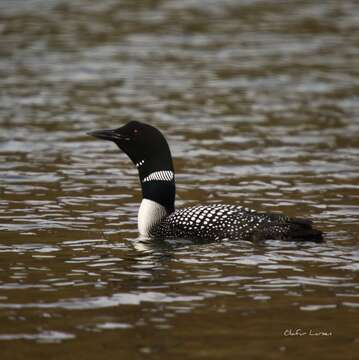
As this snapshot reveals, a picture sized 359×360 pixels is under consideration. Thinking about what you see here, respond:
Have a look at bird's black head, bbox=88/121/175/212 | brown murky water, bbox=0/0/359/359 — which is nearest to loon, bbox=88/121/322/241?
bird's black head, bbox=88/121/175/212

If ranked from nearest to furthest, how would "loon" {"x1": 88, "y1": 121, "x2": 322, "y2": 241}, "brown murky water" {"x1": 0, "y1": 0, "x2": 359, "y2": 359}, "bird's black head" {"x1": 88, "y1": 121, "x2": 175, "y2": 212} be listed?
"brown murky water" {"x1": 0, "y1": 0, "x2": 359, "y2": 359}, "loon" {"x1": 88, "y1": 121, "x2": 322, "y2": 241}, "bird's black head" {"x1": 88, "y1": 121, "x2": 175, "y2": 212}

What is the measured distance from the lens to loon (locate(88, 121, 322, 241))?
862 cm

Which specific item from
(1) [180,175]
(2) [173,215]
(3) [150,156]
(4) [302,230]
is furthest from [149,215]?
(1) [180,175]

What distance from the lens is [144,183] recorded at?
9.40 m

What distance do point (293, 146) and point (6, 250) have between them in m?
5.46

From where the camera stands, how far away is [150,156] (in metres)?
9.42

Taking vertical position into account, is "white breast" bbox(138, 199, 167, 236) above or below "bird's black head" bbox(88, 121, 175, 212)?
below

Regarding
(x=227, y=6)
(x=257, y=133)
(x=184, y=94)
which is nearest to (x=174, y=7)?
(x=227, y=6)

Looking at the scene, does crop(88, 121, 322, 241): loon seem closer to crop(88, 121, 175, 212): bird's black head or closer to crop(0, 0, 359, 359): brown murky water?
crop(88, 121, 175, 212): bird's black head

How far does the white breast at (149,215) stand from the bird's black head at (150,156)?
52mm

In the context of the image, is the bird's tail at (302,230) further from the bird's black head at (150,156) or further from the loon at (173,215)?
the bird's black head at (150,156)

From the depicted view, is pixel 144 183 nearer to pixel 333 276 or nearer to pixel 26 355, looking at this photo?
pixel 333 276

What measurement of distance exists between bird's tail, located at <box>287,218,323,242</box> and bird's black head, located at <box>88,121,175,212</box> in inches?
46.3

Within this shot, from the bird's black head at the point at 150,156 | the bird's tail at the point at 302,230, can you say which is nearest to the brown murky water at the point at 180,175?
the bird's tail at the point at 302,230
